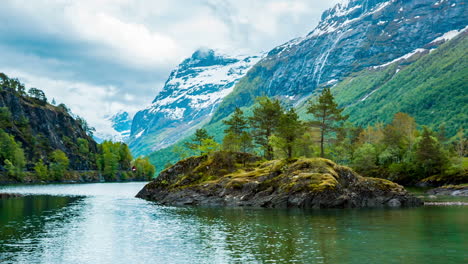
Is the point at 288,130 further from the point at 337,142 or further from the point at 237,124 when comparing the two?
the point at 337,142

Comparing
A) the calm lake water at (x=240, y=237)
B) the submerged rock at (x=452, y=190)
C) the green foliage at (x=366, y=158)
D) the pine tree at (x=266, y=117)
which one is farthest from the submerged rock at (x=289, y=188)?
the green foliage at (x=366, y=158)

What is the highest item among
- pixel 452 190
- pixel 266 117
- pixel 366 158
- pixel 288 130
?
pixel 266 117

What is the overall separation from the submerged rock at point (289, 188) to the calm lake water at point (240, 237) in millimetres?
6931

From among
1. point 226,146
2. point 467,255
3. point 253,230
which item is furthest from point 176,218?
point 226,146

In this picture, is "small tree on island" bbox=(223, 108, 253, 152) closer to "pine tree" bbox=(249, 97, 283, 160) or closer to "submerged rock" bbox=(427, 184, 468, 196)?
"pine tree" bbox=(249, 97, 283, 160)

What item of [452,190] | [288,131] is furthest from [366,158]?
[288,131]

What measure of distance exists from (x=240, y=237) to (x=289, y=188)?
3382 centimetres

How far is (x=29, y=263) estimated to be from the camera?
112ft

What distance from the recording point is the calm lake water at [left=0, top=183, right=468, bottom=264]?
3625 centimetres

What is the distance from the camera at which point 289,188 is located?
78250 mm

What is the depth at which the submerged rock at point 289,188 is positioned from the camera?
75.9 meters

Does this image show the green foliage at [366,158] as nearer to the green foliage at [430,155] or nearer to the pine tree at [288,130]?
the green foliage at [430,155]

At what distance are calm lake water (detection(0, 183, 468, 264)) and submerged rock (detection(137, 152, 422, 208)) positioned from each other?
6.93m

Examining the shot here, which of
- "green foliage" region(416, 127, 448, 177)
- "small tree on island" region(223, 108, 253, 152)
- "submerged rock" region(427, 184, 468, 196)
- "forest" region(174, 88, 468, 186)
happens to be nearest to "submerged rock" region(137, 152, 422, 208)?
"forest" region(174, 88, 468, 186)
